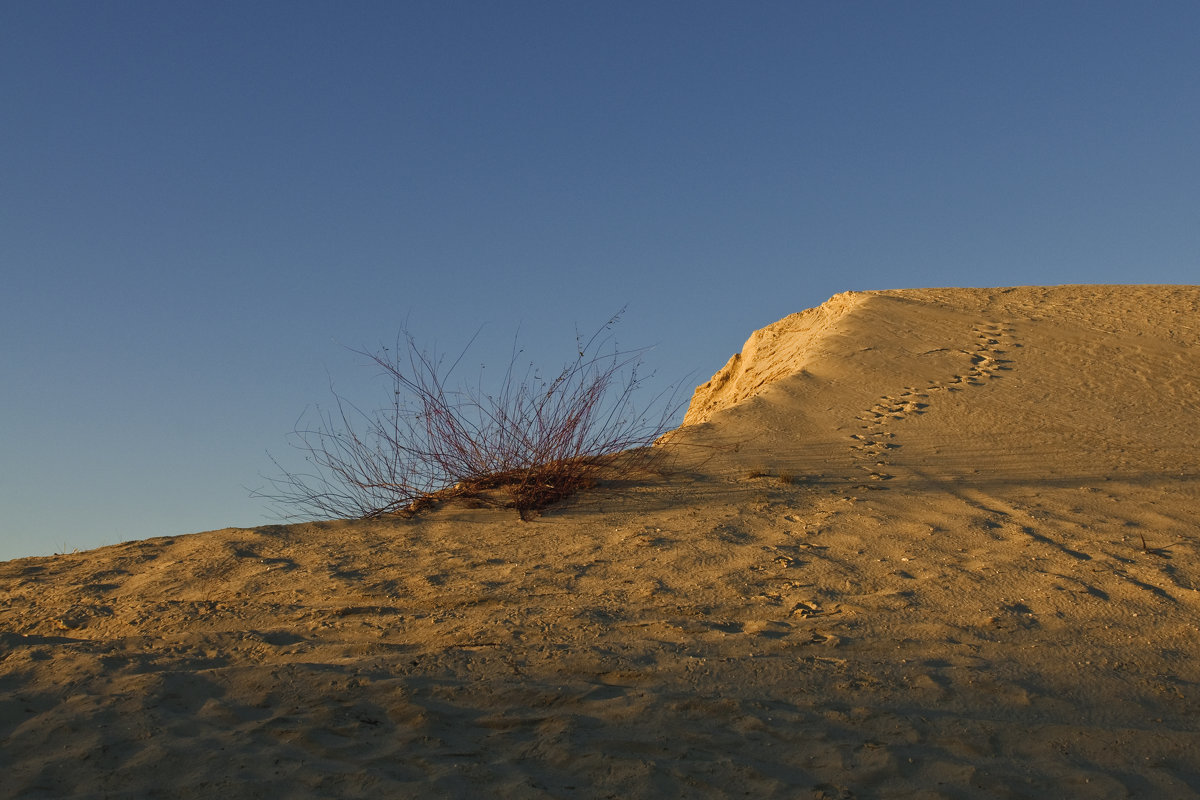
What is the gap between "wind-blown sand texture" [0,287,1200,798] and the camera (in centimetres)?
264

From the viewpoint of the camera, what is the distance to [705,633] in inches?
153

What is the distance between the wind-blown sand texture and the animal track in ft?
0.14

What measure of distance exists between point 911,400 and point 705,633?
4581 millimetres

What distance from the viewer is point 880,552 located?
4.95 metres

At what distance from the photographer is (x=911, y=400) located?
25.6 feet

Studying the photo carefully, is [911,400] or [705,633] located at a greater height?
[911,400]

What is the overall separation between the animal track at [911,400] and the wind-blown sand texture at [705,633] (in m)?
0.04

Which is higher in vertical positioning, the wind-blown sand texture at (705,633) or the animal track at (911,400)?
the animal track at (911,400)

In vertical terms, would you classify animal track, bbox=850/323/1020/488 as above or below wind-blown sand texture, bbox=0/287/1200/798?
above

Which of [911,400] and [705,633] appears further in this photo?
[911,400]

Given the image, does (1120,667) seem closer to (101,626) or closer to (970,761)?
(970,761)

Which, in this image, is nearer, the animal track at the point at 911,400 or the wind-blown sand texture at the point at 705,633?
the wind-blown sand texture at the point at 705,633

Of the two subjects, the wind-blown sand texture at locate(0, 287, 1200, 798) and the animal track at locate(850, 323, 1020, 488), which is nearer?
the wind-blown sand texture at locate(0, 287, 1200, 798)

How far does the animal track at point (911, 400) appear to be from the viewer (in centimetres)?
660
